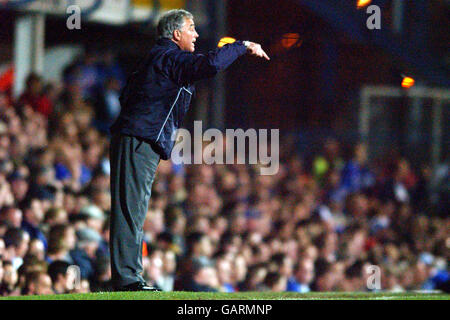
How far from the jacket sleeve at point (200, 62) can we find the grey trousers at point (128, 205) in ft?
1.95

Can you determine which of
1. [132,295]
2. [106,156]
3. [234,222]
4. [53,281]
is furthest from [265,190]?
[132,295]

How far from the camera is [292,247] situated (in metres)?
12.7

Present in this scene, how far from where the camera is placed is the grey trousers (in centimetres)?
750

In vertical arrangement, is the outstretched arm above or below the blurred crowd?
above

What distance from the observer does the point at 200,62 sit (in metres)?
7.30

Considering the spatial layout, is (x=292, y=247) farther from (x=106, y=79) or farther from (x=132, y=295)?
(x=132, y=295)

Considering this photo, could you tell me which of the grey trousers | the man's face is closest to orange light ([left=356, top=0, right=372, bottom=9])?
the man's face

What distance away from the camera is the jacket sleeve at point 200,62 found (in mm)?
7281

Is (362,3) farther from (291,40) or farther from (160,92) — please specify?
(160,92)

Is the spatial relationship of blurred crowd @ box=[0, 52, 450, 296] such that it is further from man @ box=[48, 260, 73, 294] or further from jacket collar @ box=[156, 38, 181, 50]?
jacket collar @ box=[156, 38, 181, 50]

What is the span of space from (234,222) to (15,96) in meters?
3.99

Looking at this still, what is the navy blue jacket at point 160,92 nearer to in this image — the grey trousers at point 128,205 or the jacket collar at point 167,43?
the jacket collar at point 167,43

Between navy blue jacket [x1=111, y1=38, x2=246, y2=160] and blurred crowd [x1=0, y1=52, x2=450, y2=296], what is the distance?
4.78ft

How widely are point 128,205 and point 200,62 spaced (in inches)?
47.5
